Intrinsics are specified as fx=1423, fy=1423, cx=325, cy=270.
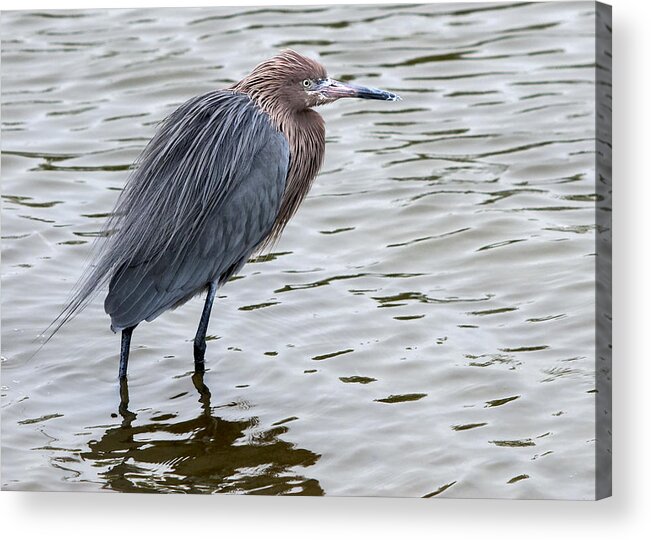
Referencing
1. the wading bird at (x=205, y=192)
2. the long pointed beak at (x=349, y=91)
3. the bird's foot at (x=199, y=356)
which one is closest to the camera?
the long pointed beak at (x=349, y=91)

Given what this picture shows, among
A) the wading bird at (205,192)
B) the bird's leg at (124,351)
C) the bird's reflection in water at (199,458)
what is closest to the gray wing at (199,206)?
the wading bird at (205,192)

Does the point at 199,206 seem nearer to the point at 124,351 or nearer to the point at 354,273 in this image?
the point at 124,351

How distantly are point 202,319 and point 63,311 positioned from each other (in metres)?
0.59

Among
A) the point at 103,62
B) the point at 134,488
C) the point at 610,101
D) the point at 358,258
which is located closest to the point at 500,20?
the point at 610,101

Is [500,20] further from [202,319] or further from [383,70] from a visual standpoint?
[202,319]

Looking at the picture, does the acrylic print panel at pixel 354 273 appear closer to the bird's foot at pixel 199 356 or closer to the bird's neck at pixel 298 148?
the bird's foot at pixel 199 356

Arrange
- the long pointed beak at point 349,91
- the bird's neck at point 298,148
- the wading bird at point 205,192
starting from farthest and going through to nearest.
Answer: the bird's neck at point 298,148 → the wading bird at point 205,192 → the long pointed beak at point 349,91

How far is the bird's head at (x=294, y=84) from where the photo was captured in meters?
4.78

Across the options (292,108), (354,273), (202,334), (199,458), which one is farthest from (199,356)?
(292,108)

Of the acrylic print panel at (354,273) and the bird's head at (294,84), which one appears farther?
the bird's head at (294,84)

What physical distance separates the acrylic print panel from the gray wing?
40 cm

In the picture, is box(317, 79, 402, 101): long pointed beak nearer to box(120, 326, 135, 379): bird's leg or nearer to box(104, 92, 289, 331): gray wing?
box(104, 92, 289, 331): gray wing

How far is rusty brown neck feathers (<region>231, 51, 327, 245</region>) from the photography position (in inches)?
189

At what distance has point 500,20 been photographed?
15.8ft
